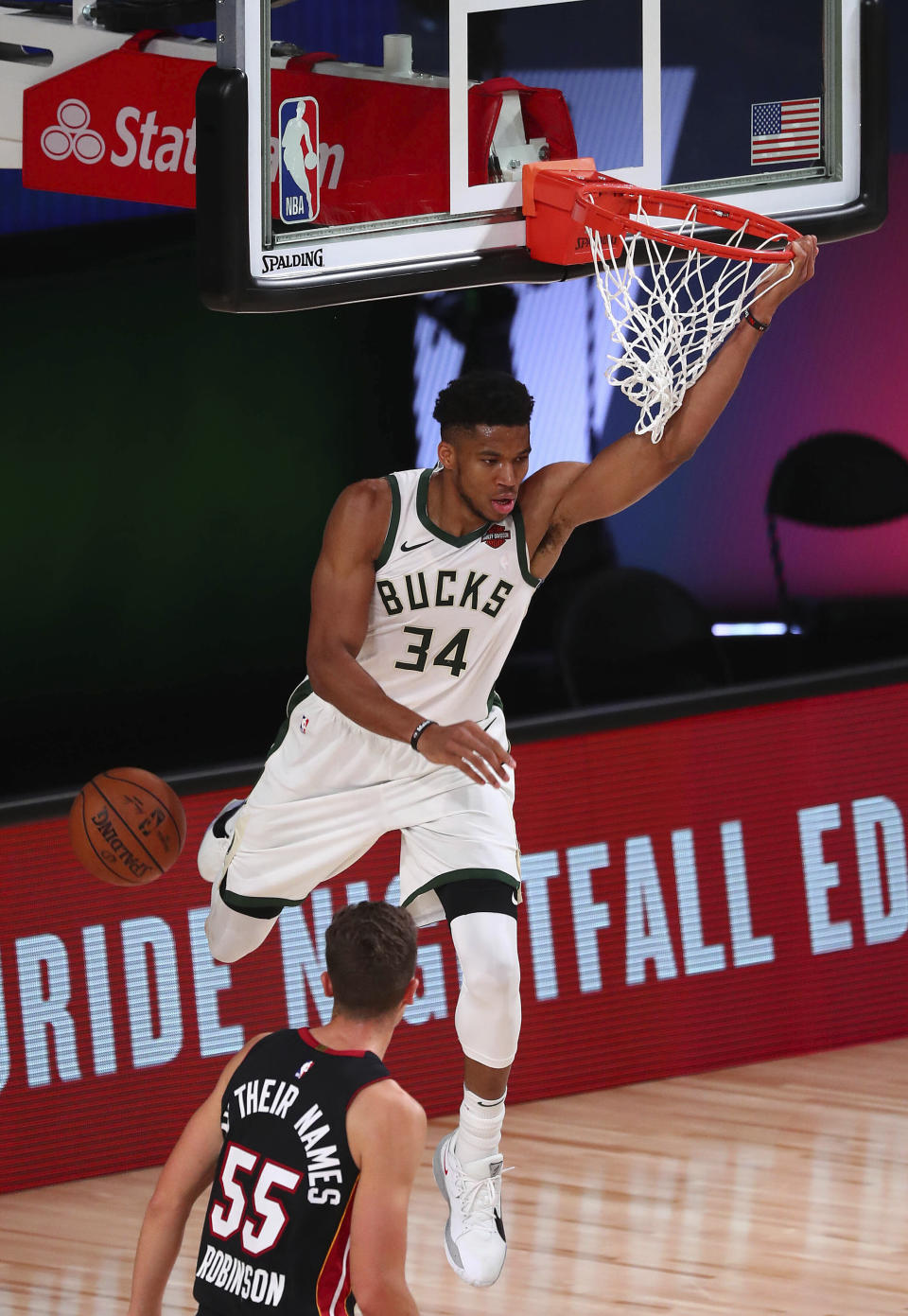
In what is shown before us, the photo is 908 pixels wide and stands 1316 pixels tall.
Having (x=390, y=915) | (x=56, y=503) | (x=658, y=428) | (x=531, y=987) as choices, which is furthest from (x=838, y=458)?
(x=390, y=915)

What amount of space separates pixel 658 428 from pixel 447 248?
26.5 inches

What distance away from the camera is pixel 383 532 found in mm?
4941

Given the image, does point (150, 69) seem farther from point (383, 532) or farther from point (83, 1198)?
point (83, 1198)

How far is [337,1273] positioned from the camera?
→ 3414 mm

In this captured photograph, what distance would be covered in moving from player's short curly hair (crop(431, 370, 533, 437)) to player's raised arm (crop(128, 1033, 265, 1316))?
5.87 feet

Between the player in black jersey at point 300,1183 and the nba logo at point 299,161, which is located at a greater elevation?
the nba logo at point 299,161

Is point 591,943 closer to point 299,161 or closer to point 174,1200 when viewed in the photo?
point 299,161

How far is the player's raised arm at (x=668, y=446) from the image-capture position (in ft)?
15.0

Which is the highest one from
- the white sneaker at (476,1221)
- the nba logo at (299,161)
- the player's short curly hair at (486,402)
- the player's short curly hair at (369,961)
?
the nba logo at (299,161)

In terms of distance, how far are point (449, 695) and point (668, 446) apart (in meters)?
0.86

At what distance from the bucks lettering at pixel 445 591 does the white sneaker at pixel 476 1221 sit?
4.37 ft

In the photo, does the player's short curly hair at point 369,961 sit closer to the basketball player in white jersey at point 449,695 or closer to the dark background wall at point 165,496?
the basketball player in white jersey at point 449,695

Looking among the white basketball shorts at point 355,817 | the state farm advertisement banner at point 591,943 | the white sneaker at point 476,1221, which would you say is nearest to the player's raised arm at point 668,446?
the white basketball shorts at point 355,817

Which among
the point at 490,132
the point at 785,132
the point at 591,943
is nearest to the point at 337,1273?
the point at 490,132
